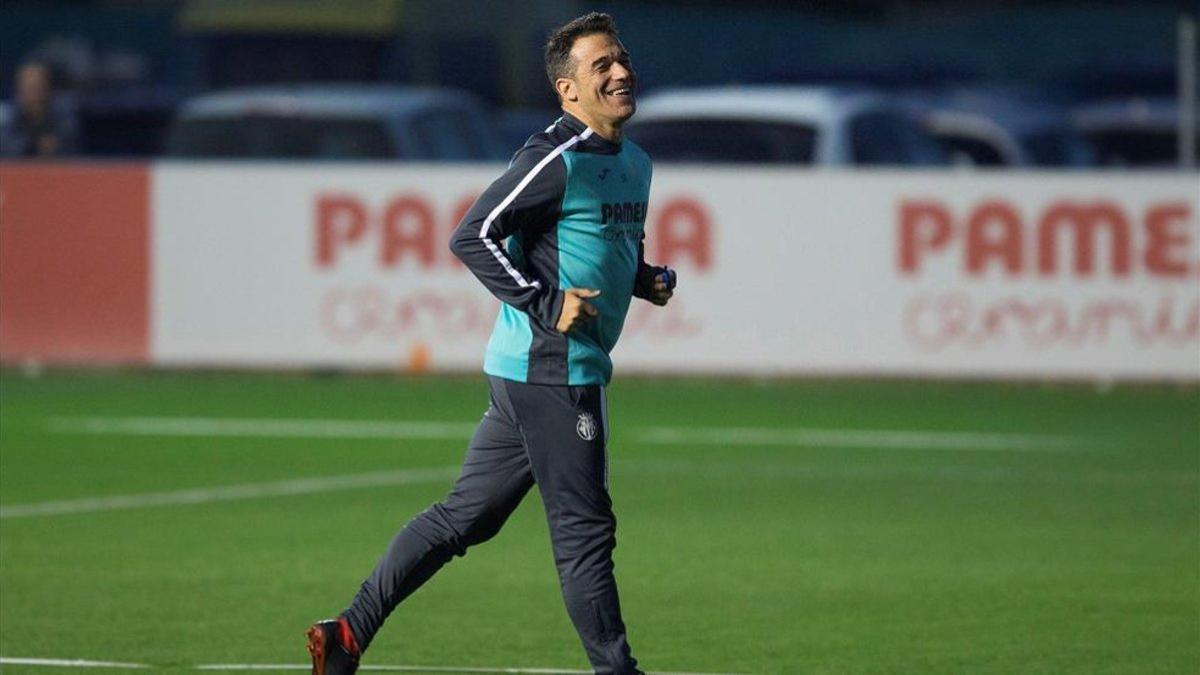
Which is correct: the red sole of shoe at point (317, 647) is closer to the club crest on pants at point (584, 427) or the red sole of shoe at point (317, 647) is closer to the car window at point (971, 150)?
the club crest on pants at point (584, 427)

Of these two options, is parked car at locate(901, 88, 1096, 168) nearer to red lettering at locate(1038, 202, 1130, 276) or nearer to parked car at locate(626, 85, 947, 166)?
parked car at locate(626, 85, 947, 166)

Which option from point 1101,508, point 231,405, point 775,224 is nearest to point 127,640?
point 1101,508

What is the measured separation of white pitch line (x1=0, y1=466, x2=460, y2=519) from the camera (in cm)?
1357

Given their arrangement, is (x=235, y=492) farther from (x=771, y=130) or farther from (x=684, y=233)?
(x=771, y=130)

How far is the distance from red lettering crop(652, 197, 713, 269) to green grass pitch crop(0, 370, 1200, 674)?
42.6 inches

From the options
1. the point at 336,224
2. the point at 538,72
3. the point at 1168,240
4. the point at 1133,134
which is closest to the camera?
the point at 1168,240

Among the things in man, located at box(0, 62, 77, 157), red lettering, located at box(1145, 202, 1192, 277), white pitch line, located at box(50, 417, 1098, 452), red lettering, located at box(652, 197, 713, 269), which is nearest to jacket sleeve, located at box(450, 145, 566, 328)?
white pitch line, located at box(50, 417, 1098, 452)

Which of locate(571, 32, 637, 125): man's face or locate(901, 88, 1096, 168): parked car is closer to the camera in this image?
locate(571, 32, 637, 125): man's face

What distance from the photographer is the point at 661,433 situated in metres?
17.6

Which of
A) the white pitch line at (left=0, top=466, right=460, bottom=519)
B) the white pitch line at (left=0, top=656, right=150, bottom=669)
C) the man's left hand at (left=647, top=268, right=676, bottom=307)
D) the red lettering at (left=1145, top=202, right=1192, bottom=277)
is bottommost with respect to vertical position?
the white pitch line at (left=0, top=466, right=460, bottom=519)

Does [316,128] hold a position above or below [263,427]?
above

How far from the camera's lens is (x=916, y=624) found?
1020 centimetres

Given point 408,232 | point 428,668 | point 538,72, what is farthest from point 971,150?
point 428,668

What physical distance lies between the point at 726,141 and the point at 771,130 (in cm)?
37
